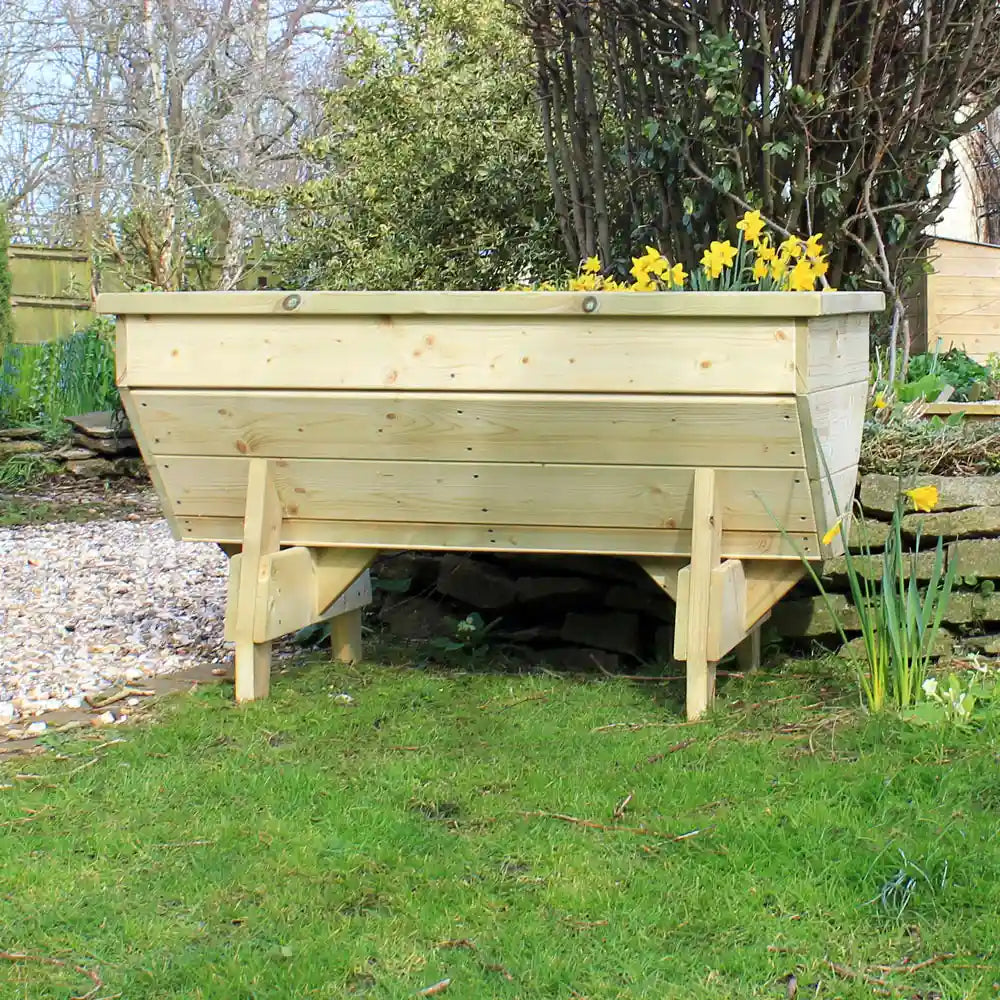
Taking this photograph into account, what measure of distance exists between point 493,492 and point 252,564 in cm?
71

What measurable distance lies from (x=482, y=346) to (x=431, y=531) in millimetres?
618

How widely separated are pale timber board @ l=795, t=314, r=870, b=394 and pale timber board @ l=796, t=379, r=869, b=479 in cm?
3

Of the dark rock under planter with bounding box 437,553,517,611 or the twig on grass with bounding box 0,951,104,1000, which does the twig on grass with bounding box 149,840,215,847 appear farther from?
the dark rock under planter with bounding box 437,553,517,611

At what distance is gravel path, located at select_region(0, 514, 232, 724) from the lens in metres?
4.24

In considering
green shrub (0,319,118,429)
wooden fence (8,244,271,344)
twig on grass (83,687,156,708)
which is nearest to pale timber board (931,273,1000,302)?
twig on grass (83,687,156,708)

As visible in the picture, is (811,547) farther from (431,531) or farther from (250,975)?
(250,975)

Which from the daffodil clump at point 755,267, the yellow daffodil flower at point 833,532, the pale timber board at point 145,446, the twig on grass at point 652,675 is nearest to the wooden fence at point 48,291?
the pale timber board at point 145,446

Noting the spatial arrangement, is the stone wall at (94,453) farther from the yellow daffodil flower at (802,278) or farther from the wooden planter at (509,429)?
the yellow daffodil flower at (802,278)

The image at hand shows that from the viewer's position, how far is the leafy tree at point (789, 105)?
4391 mm

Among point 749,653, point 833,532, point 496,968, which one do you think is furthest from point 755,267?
point 496,968

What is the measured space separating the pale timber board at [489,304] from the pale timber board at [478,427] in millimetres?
215

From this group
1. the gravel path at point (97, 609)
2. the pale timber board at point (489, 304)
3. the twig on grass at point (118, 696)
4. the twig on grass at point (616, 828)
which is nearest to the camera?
the twig on grass at point (616, 828)

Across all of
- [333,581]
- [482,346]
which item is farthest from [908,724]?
[333,581]

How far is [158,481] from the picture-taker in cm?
375
